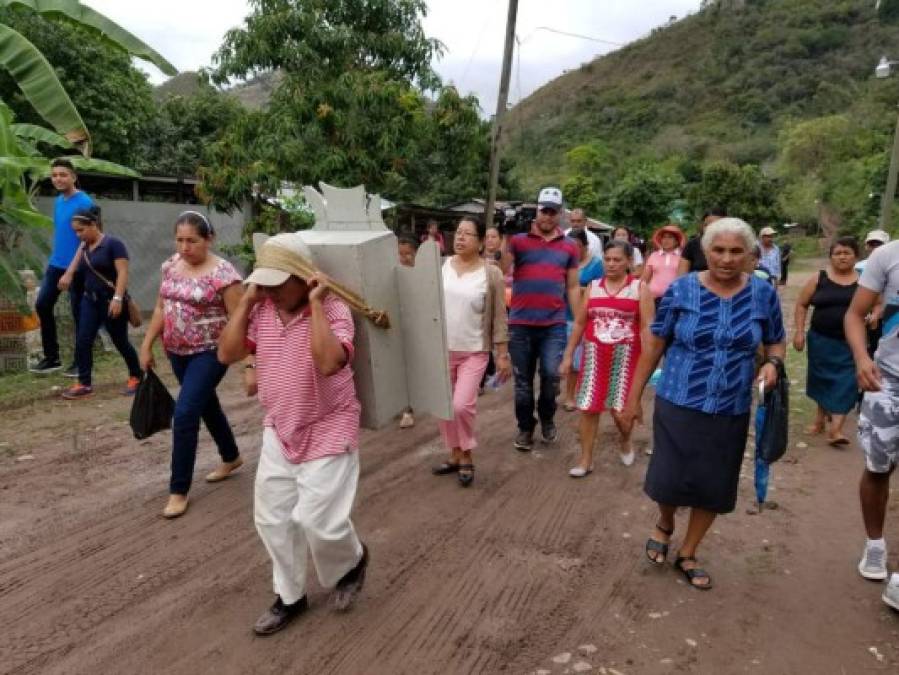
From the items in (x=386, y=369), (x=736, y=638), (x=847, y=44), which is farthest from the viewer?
(x=847, y=44)

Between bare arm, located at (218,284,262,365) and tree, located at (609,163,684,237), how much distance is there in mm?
30062

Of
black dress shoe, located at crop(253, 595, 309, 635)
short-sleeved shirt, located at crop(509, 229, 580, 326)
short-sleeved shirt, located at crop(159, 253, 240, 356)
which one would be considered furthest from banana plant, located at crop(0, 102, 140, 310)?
black dress shoe, located at crop(253, 595, 309, 635)

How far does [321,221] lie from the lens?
10.6ft

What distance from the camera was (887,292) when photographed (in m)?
3.16

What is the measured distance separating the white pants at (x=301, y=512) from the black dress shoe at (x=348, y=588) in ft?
0.41

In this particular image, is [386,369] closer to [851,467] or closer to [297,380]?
[297,380]

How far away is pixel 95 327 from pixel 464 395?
399 centimetres

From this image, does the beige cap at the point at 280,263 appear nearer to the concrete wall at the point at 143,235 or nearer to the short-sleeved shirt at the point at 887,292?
the short-sleeved shirt at the point at 887,292

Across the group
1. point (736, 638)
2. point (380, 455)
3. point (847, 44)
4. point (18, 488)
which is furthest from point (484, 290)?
point (847, 44)

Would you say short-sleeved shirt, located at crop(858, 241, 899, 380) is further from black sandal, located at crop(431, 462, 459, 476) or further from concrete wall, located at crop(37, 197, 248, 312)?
concrete wall, located at crop(37, 197, 248, 312)

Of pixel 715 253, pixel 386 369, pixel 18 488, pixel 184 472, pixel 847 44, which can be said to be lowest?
pixel 18 488

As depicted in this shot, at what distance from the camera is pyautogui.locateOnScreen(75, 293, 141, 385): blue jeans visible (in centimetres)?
635

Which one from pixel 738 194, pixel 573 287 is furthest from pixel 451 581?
pixel 738 194

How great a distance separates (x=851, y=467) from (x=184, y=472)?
4804mm
